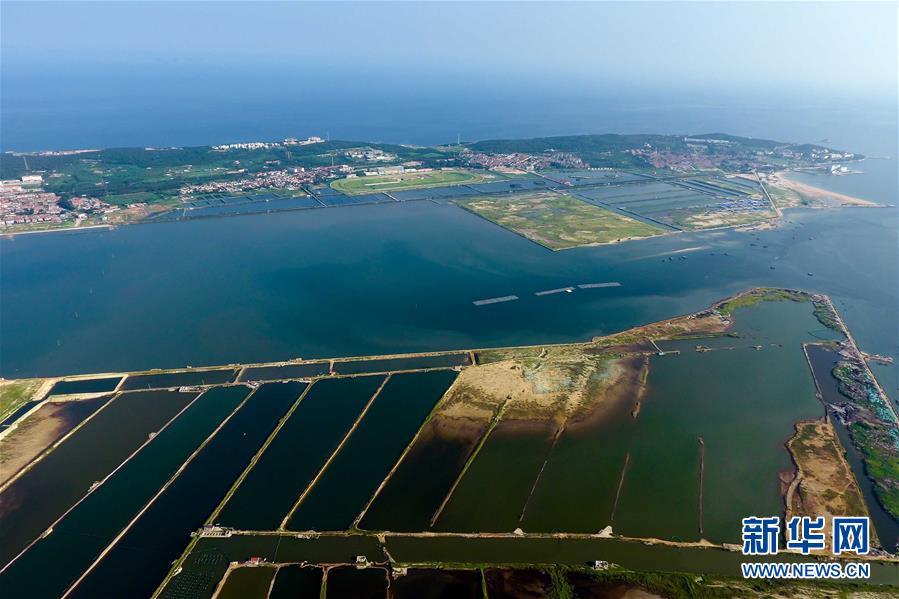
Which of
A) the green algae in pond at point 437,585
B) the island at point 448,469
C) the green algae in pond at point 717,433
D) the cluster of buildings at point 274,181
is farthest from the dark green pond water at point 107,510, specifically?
the cluster of buildings at point 274,181

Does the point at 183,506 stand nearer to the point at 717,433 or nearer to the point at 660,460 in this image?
the point at 660,460

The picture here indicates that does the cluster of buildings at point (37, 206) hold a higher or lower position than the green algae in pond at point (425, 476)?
higher

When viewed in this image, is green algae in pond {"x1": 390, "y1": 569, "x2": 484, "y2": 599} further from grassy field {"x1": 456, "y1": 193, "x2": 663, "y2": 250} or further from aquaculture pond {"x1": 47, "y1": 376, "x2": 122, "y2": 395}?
grassy field {"x1": 456, "y1": 193, "x2": 663, "y2": 250}

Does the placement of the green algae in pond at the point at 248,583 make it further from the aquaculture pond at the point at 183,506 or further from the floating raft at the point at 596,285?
the floating raft at the point at 596,285

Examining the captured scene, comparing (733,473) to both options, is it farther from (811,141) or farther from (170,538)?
(811,141)

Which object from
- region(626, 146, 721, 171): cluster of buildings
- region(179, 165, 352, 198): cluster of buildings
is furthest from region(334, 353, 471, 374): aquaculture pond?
region(626, 146, 721, 171): cluster of buildings

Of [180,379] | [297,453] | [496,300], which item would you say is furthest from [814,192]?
[180,379]
